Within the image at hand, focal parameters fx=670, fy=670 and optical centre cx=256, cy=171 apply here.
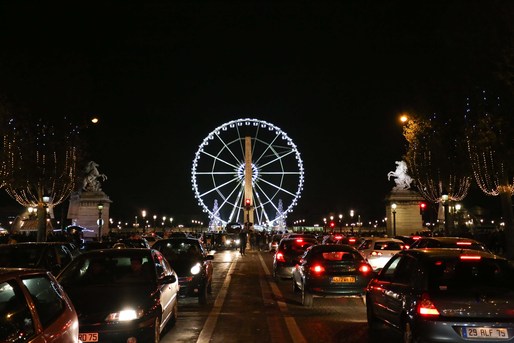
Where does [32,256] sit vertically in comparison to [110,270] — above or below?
above


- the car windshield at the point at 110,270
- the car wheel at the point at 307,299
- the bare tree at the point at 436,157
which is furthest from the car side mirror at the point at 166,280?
the bare tree at the point at 436,157

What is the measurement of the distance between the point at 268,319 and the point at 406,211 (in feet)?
163

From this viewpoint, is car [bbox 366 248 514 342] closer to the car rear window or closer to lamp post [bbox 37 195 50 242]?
the car rear window

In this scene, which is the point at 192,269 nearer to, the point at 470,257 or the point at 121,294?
the point at 121,294

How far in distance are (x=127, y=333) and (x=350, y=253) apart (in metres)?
8.15

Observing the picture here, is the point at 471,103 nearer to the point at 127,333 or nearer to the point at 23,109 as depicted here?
the point at 23,109

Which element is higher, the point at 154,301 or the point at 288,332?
the point at 154,301

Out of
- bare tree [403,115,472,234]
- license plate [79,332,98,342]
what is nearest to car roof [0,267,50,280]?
A: license plate [79,332,98,342]

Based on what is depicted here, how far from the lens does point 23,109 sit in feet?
104

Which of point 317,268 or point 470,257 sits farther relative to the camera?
point 317,268

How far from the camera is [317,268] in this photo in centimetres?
1572

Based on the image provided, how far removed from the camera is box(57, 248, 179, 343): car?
9.01m

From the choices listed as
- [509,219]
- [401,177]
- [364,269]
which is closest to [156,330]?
[364,269]

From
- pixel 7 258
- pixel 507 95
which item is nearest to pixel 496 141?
pixel 507 95
